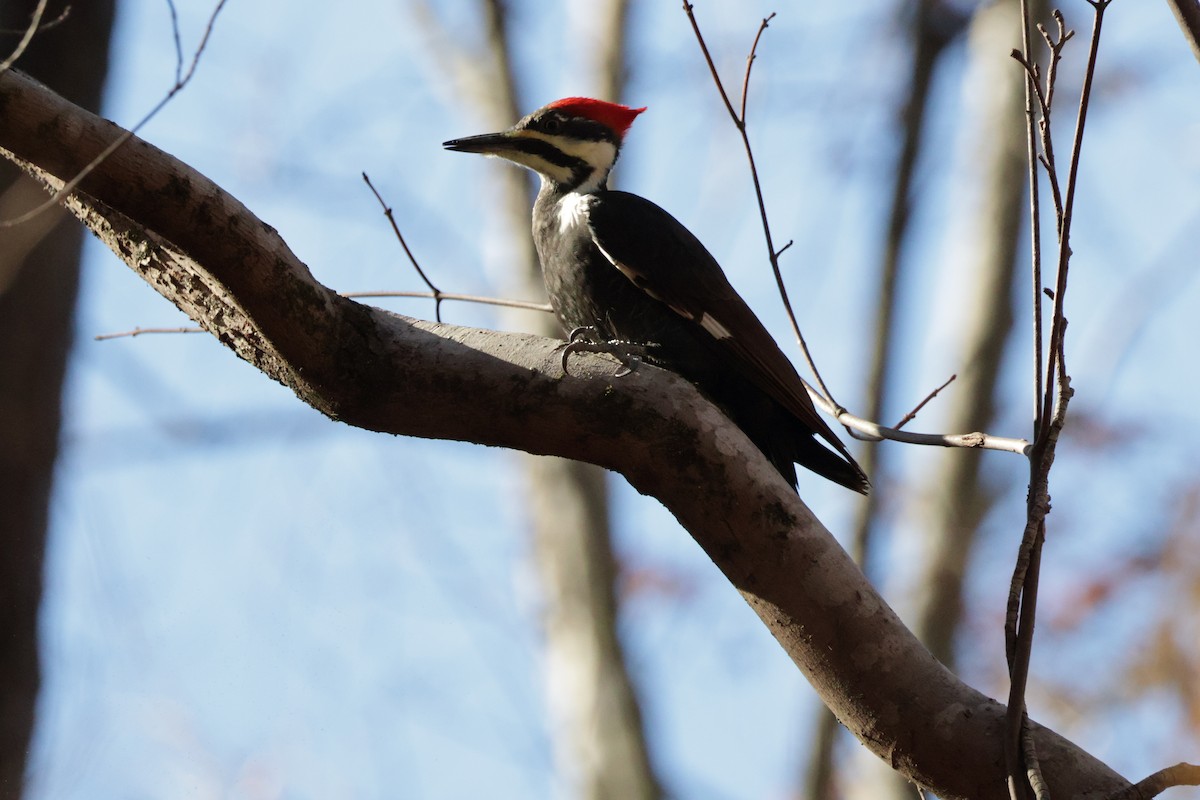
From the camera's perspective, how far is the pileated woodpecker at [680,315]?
2914mm

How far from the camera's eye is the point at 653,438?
2086mm

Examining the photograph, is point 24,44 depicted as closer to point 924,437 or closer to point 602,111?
point 924,437

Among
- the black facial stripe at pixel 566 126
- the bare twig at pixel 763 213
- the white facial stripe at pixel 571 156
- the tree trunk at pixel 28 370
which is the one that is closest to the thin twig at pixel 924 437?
the bare twig at pixel 763 213

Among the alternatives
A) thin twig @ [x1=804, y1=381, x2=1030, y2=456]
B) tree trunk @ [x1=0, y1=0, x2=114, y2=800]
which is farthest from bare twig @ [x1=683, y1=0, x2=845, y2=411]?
tree trunk @ [x1=0, y1=0, x2=114, y2=800]

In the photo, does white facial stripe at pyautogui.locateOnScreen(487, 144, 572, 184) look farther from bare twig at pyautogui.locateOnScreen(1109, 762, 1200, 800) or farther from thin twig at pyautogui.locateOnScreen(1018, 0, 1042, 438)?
bare twig at pyautogui.locateOnScreen(1109, 762, 1200, 800)

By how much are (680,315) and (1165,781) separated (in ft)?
5.16

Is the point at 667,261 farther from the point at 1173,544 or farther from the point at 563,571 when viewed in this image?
the point at 1173,544

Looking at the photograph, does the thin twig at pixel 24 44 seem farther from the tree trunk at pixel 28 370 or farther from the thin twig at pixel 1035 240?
the thin twig at pixel 1035 240

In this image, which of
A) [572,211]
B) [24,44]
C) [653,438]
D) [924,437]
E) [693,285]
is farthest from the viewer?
[572,211]

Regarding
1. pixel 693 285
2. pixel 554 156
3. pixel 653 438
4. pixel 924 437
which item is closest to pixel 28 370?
pixel 554 156

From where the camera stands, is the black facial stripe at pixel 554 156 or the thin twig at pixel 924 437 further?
the black facial stripe at pixel 554 156

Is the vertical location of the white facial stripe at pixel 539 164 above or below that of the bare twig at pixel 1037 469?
above

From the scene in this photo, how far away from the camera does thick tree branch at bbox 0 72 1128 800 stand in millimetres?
2031

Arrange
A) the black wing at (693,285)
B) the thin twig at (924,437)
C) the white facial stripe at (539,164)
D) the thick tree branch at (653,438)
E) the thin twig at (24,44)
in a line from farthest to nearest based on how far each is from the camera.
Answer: the white facial stripe at (539,164) < the black wing at (693,285) < the thin twig at (924,437) < the thick tree branch at (653,438) < the thin twig at (24,44)
